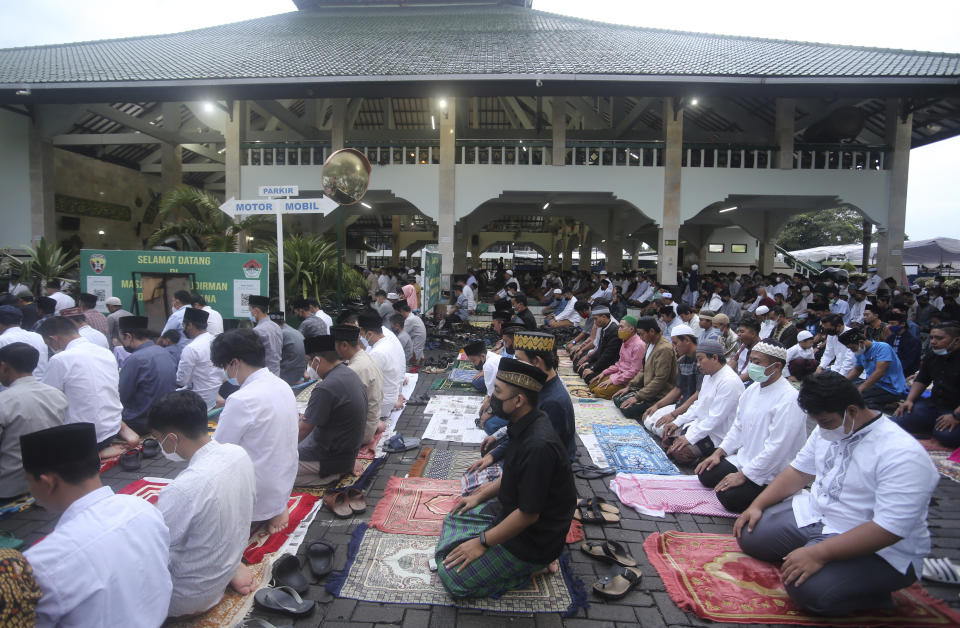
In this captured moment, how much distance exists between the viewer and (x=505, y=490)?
271 cm

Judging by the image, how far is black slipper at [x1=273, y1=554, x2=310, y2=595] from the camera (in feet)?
9.48

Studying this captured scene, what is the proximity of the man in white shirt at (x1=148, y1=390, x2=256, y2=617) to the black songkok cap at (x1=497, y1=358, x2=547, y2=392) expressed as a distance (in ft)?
4.59

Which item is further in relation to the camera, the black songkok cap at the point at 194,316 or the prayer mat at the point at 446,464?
the black songkok cap at the point at 194,316

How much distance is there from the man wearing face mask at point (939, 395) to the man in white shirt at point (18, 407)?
302 inches

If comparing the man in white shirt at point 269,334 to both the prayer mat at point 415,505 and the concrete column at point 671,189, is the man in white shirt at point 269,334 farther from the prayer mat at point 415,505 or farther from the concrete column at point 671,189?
the concrete column at point 671,189

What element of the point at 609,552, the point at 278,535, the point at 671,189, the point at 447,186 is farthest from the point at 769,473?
the point at 447,186

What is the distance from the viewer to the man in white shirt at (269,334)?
20.8 ft

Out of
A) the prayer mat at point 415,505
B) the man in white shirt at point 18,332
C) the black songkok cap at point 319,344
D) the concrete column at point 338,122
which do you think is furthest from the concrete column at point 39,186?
the prayer mat at point 415,505

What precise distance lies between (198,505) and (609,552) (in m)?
2.33

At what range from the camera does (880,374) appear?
19.9 feet

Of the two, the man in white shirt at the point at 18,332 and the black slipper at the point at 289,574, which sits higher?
the man in white shirt at the point at 18,332

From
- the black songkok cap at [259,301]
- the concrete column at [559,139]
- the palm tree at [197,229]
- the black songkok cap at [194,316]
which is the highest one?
the concrete column at [559,139]

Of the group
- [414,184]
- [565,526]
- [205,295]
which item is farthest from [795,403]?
[414,184]

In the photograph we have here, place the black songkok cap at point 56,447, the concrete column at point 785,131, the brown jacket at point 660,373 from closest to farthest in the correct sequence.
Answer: the black songkok cap at point 56,447 < the brown jacket at point 660,373 < the concrete column at point 785,131
